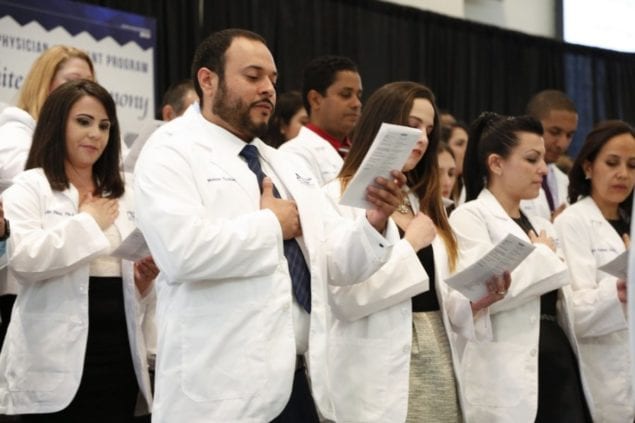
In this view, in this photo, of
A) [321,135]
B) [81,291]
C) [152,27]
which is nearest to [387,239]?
[81,291]

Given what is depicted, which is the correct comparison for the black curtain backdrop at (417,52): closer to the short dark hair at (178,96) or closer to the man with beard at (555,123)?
the short dark hair at (178,96)

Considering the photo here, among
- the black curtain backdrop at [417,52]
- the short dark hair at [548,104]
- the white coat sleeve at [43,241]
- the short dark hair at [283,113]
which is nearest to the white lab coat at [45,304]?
the white coat sleeve at [43,241]

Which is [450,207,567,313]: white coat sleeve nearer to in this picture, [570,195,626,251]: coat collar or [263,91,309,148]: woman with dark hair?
[570,195,626,251]: coat collar

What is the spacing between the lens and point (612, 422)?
12.5ft

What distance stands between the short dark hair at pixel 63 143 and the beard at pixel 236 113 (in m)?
0.78

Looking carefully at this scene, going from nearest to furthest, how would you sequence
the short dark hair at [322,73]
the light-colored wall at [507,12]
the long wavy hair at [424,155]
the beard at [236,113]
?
1. the beard at [236,113]
2. the long wavy hair at [424,155]
3. the short dark hair at [322,73]
4. the light-colored wall at [507,12]

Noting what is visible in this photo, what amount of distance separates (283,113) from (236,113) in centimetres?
259

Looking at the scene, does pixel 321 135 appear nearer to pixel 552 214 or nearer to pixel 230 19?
pixel 552 214

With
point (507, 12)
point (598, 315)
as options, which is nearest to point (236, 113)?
point (598, 315)

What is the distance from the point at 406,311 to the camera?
10.1ft

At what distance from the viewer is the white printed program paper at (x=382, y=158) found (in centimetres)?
261

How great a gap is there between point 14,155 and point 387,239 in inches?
60.2

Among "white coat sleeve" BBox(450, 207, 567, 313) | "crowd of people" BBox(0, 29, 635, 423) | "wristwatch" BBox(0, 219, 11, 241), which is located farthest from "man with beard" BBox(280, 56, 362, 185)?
"wristwatch" BBox(0, 219, 11, 241)

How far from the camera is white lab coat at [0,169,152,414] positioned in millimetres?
3096
